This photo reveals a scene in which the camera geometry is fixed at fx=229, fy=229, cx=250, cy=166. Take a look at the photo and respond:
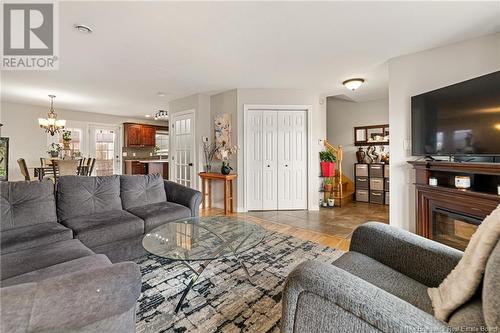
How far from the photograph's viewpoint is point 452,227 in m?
2.52

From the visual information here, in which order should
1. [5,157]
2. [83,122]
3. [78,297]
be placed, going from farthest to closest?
1. [83,122]
2. [5,157]
3. [78,297]

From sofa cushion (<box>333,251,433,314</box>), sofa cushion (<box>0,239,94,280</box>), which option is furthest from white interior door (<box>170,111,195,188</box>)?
sofa cushion (<box>333,251,433,314</box>)

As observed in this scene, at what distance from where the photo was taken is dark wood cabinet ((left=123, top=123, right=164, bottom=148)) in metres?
7.69

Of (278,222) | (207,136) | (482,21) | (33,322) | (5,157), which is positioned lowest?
(278,222)

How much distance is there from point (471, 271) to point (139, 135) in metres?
8.58

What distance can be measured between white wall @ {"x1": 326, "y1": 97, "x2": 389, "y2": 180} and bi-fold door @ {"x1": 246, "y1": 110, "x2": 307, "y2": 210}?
6.88 feet

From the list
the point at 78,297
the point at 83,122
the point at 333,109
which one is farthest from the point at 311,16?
the point at 83,122

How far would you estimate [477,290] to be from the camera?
2.59ft

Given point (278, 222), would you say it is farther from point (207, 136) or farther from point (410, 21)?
point (410, 21)

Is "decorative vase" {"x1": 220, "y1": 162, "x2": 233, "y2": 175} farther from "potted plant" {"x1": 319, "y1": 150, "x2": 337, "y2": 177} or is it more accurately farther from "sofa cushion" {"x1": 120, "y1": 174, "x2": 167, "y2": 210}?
"potted plant" {"x1": 319, "y1": 150, "x2": 337, "y2": 177}

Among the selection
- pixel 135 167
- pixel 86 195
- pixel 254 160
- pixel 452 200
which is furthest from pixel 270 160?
pixel 135 167

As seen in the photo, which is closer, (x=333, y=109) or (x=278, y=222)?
(x=278, y=222)

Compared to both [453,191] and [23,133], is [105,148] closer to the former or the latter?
[23,133]

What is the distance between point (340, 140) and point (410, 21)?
412cm
